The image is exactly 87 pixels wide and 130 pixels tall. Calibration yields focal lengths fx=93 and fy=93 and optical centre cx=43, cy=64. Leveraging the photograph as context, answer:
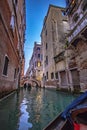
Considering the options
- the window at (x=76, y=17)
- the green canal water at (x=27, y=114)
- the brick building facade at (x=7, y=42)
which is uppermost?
the window at (x=76, y=17)

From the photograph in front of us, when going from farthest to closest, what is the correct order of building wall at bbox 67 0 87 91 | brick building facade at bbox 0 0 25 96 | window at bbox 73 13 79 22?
window at bbox 73 13 79 22 → building wall at bbox 67 0 87 91 → brick building facade at bbox 0 0 25 96

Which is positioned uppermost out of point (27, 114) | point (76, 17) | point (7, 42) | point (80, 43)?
point (76, 17)

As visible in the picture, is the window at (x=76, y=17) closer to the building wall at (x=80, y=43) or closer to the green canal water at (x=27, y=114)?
the building wall at (x=80, y=43)

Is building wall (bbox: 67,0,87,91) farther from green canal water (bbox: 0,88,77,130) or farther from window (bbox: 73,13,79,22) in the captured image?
green canal water (bbox: 0,88,77,130)

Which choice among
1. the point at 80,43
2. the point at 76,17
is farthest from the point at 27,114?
the point at 76,17

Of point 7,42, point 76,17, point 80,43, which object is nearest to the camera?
point 7,42

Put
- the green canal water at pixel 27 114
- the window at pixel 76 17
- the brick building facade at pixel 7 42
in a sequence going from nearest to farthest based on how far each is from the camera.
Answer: the green canal water at pixel 27 114 → the brick building facade at pixel 7 42 → the window at pixel 76 17

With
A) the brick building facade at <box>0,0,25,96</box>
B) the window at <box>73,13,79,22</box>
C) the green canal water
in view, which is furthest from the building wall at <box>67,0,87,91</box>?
the brick building facade at <box>0,0,25,96</box>

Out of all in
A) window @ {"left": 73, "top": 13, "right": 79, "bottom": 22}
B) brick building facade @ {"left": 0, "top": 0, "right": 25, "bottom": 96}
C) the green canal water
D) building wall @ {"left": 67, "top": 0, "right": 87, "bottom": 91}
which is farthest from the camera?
window @ {"left": 73, "top": 13, "right": 79, "bottom": 22}

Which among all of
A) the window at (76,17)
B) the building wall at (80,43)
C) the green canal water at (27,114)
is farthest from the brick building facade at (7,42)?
the window at (76,17)

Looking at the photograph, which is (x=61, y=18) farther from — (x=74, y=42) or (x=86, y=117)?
(x=86, y=117)

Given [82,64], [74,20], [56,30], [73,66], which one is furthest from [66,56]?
[56,30]

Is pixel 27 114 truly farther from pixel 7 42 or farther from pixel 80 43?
pixel 80 43

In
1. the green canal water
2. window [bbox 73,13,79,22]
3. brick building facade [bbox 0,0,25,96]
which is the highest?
window [bbox 73,13,79,22]
